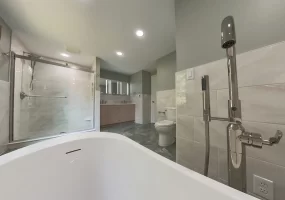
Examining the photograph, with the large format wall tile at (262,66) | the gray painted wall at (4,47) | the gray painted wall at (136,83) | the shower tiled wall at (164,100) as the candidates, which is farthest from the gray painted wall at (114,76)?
the large format wall tile at (262,66)

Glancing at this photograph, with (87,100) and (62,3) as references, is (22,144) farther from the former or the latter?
(62,3)

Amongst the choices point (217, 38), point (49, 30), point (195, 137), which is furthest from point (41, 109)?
point (217, 38)

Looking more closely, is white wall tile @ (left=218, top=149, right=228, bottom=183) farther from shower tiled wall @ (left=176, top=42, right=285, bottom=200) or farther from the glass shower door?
the glass shower door

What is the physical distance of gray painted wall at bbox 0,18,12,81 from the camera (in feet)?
5.28

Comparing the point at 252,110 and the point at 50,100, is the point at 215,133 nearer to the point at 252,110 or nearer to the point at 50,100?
the point at 252,110

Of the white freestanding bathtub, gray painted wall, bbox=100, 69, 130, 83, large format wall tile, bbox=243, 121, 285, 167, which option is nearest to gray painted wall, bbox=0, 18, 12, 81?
the white freestanding bathtub

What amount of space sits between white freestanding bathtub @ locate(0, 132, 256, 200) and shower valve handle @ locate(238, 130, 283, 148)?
0.69 ft

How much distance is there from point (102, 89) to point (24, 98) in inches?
79.3

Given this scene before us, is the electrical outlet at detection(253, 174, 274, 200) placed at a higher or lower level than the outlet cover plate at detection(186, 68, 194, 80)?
lower

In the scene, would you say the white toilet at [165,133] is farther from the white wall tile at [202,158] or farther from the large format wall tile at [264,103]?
the large format wall tile at [264,103]

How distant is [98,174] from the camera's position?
901 millimetres

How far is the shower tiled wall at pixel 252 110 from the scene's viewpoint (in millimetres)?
584

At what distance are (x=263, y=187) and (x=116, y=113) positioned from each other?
3.48 m

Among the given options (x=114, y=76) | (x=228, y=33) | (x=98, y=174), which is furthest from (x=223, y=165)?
(x=114, y=76)
